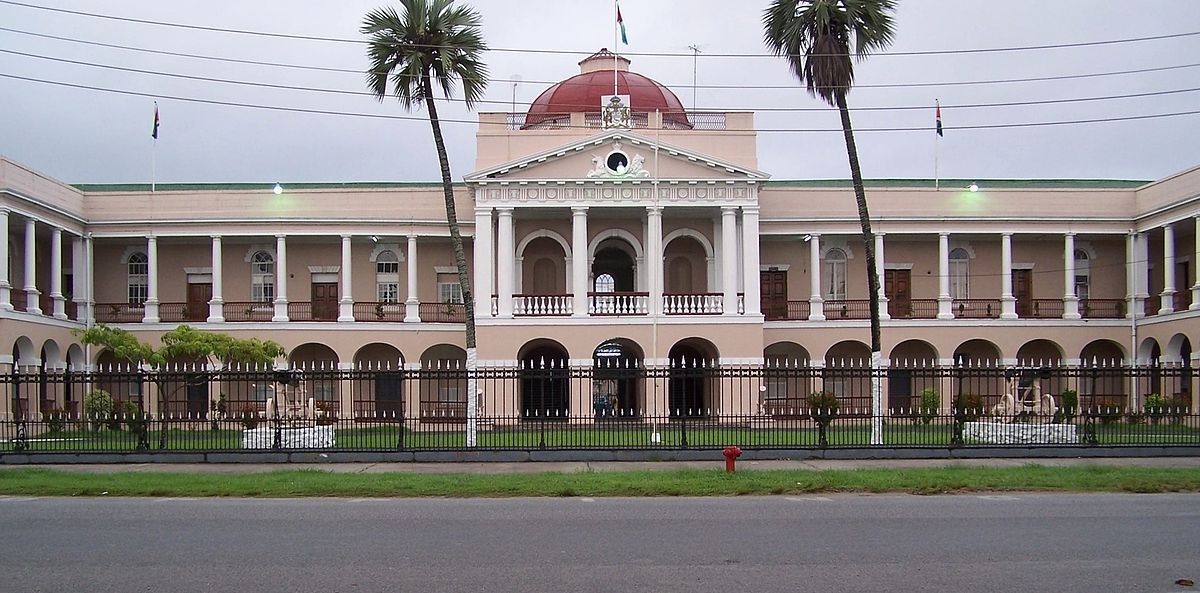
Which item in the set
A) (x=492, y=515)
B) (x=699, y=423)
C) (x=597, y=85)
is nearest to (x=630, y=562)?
(x=492, y=515)

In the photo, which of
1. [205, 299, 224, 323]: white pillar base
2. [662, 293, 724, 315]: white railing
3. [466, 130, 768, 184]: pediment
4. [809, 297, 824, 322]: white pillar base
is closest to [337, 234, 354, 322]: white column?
[205, 299, 224, 323]: white pillar base

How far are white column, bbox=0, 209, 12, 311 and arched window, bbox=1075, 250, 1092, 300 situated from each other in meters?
35.2

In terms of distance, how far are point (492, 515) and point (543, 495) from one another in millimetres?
2678

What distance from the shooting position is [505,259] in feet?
121

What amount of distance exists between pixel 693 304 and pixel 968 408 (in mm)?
14666

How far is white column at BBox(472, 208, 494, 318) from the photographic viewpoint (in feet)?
121

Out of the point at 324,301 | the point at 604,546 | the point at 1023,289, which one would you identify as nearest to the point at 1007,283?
the point at 1023,289

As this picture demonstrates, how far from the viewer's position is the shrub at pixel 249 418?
22914 millimetres

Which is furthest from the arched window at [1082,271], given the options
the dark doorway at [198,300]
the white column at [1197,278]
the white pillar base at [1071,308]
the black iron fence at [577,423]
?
the dark doorway at [198,300]

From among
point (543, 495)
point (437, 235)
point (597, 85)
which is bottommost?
point (543, 495)

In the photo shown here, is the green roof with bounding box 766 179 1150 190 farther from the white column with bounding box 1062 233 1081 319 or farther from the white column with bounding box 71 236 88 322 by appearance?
the white column with bounding box 71 236 88 322

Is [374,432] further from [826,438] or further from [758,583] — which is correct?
[758,583]

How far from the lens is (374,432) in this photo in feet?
75.7

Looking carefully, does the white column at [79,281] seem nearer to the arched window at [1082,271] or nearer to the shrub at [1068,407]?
the shrub at [1068,407]
